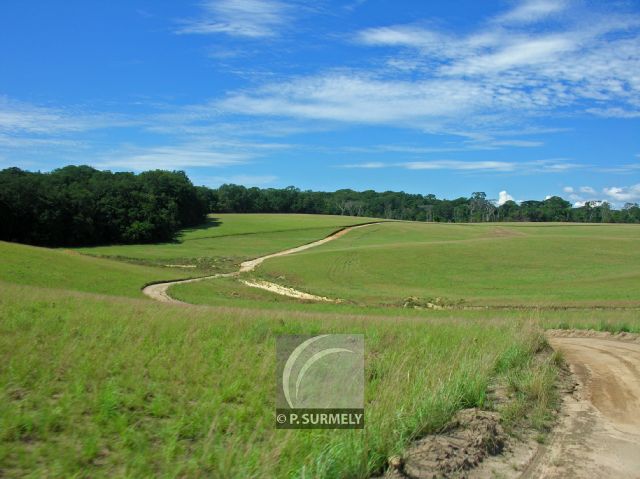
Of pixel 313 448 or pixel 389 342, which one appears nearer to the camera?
pixel 313 448

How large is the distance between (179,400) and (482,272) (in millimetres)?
49070

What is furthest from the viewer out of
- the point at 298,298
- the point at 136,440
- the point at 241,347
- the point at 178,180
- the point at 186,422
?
the point at 178,180

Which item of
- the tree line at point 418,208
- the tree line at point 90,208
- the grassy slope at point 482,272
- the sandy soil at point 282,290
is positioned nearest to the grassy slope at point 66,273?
the sandy soil at point 282,290

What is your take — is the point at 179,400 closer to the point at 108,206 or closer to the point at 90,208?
the point at 90,208

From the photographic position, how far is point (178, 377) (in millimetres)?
6859

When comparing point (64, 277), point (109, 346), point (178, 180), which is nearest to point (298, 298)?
point (64, 277)

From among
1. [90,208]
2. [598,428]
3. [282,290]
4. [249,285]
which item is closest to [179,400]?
[598,428]

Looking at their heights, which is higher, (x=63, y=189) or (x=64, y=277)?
(x=63, y=189)

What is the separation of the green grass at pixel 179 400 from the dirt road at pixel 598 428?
4.06 ft

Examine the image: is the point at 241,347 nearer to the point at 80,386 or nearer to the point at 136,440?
the point at 80,386

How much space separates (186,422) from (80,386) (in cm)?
132

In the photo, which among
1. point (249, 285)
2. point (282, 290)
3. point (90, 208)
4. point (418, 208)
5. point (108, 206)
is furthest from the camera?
point (418, 208)

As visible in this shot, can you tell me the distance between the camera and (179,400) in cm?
616

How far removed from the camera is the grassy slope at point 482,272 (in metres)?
40.1
